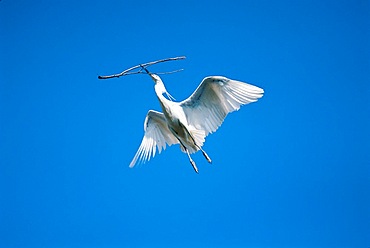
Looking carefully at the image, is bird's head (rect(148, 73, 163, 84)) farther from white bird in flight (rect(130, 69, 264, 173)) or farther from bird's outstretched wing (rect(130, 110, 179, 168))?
bird's outstretched wing (rect(130, 110, 179, 168))

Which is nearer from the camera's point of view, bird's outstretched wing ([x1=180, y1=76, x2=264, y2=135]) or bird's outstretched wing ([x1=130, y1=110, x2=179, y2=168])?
bird's outstretched wing ([x1=180, y1=76, x2=264, y2=135])

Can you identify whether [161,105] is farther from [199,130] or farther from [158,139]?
[158,139]

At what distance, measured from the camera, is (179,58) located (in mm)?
5512

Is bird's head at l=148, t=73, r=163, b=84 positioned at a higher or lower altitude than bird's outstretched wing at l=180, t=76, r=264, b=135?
higher

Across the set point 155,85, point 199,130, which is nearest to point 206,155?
point 199,130

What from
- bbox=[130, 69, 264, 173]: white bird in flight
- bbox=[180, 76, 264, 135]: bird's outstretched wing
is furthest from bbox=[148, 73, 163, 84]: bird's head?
bbox=[180, 76, 264, 135]: bird's outstretched wing

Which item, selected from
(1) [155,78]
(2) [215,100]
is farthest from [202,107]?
(1) [155,78]

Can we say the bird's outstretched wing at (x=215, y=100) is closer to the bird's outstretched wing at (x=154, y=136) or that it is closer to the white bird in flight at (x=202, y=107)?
the white bird in flight at (x=202, y=107)

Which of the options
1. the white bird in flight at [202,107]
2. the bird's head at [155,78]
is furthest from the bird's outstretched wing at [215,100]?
the bird's head at [155,78]

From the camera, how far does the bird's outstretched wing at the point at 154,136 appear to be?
24.5 ft

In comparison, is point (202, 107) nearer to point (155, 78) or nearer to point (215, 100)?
point (215, 100)

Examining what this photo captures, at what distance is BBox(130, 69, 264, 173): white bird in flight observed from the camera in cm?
659

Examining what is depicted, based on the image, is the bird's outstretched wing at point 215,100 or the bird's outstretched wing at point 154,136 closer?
the bird's outstretched wing at point 215,100

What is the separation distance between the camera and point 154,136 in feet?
25.0
